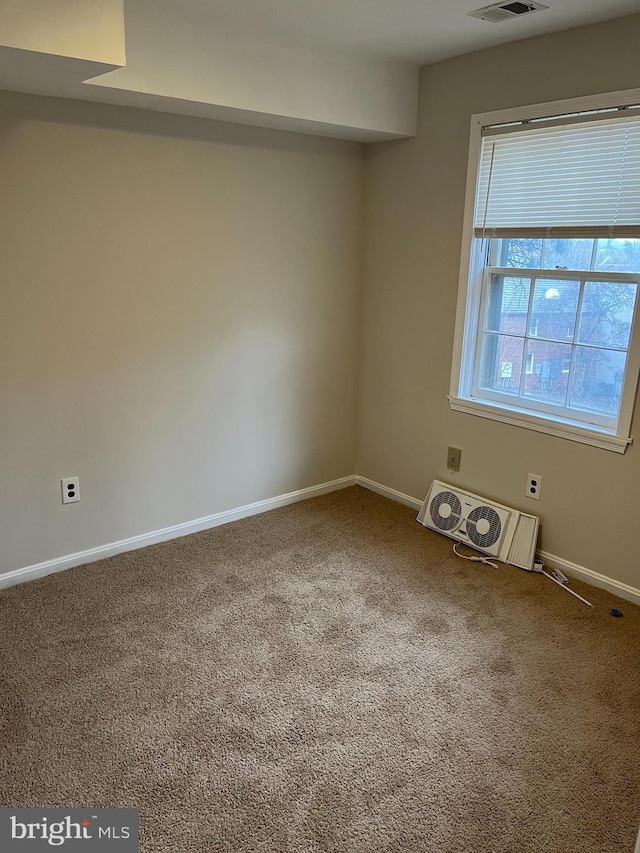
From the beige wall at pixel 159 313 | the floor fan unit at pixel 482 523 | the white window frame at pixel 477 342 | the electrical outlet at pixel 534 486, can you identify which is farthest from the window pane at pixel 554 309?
the beige wall at pixel 159 313

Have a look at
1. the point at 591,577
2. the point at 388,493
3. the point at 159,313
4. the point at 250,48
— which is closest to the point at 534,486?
the point at 591,577

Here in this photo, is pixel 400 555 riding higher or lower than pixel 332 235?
lower

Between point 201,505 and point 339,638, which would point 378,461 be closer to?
point 201,505

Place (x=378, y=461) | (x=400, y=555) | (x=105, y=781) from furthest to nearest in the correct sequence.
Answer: (x=378, y=461), (x=400, y=555), (x=105, y=781)

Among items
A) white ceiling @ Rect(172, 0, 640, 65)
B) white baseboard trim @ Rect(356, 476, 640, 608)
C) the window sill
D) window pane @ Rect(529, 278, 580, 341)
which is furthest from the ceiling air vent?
white baseboard trim @ Rect(356, 476, 640, 608)

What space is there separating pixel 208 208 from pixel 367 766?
2.54 meters

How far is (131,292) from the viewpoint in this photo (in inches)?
119

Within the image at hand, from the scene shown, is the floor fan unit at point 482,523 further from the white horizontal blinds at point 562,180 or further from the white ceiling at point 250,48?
the white ceiling at point 250,48

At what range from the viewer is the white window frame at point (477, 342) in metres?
2.73

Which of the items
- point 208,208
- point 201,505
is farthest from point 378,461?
point 208,208

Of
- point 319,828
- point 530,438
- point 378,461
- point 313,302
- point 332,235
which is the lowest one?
point 319,828

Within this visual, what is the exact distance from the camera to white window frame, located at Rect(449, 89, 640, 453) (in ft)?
8.97

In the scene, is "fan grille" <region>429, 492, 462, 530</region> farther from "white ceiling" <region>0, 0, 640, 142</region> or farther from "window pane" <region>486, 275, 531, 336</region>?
"white ceiling" <region>0, 0, 640, 142</region>

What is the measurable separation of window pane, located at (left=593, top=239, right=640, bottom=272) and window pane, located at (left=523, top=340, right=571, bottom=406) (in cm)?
39
